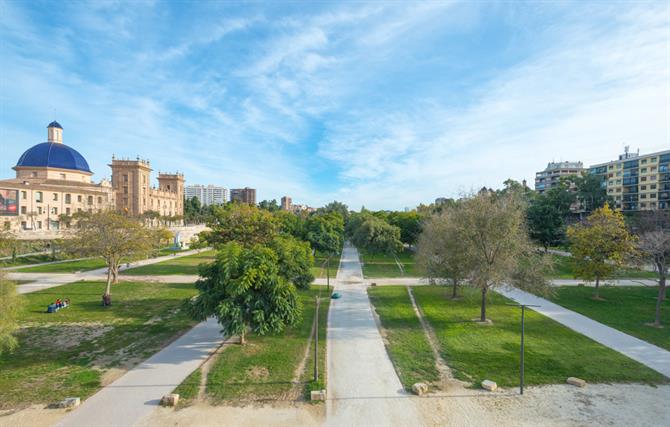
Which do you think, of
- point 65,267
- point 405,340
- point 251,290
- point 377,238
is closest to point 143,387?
point 251,290

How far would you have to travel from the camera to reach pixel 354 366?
537 inches

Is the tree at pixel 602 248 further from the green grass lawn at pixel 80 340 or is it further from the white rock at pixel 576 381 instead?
the green grass lawn at pixel 80 340

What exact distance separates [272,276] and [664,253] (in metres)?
23.9

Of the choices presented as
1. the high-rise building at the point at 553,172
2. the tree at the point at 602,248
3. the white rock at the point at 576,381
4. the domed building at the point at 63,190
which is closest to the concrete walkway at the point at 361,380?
the white rock at the point at 576,381

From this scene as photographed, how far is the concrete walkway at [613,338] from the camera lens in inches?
559

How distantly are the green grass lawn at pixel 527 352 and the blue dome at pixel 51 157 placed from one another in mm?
76549

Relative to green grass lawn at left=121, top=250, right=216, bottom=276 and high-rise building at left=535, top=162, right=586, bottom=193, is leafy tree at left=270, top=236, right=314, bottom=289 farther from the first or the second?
high-rise building at left=535, top=162, right=586, bottom=193

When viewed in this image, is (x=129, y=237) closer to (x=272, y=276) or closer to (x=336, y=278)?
(x=272, y=276)

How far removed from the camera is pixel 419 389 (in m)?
11.6

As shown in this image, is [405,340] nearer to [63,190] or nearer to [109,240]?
[109,240]

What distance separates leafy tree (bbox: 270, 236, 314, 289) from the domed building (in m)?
36.8

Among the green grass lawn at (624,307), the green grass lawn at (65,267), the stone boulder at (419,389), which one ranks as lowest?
the green grass lawn at (65,267)

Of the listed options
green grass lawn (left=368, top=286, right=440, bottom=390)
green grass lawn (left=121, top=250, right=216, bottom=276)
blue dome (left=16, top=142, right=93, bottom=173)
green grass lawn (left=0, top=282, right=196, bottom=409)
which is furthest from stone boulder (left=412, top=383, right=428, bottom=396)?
blue dome (left=16, top=142, right=93, bottom=173)

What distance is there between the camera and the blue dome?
208ft
